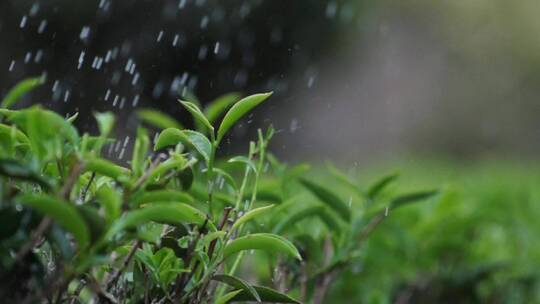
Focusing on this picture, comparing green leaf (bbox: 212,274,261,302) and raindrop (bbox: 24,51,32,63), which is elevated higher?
raindrop (bbox: 24,51,32,63)

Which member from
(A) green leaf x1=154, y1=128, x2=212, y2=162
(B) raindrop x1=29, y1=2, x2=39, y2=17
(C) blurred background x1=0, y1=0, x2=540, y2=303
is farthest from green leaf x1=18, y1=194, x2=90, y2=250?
(B) raindrop x1=29, y1=2, x2=39, y2=17

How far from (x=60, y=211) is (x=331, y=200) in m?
0.95

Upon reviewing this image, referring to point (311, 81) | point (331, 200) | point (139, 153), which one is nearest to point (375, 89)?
point (311, 81)

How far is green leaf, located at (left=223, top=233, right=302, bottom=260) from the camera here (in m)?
1.07

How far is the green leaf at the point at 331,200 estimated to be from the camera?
169 cm

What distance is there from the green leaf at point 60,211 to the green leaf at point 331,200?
32.9 inches

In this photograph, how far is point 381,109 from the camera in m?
12.6

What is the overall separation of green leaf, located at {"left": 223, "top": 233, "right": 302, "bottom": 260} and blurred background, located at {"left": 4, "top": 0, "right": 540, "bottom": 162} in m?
5.87

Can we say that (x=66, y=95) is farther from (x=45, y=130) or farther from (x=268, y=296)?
(x=45, y=130)

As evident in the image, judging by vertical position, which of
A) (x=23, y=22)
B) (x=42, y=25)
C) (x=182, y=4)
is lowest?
(x=23, y=22)

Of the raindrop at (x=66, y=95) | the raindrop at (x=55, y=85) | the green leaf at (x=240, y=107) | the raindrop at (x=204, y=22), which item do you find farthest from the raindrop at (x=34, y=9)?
the green leaf at (x=240, y=107)

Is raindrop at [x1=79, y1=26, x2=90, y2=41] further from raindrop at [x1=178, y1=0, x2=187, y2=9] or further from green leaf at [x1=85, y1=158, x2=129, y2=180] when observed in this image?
green leaf at [x1=85, y1=158, x2=129, y2=180]

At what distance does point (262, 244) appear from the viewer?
3.62ft

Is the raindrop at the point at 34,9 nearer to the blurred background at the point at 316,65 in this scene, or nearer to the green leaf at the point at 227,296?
the blurred background at the point at 316,65
